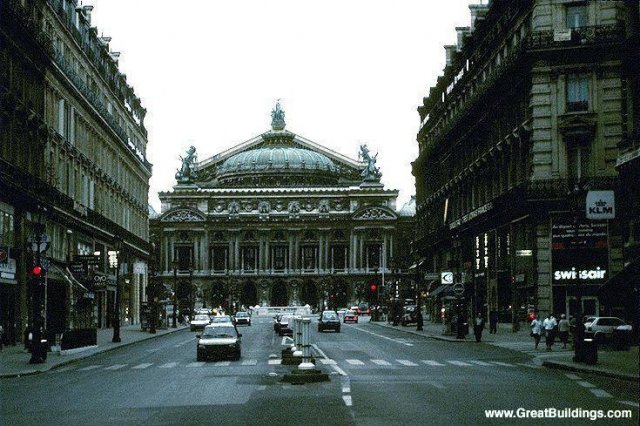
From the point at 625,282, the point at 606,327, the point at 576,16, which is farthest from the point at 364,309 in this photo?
the point at 625,282

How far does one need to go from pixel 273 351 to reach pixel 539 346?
13.0 metres

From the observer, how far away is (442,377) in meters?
31.5

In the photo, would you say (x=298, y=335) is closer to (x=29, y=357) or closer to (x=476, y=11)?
(x=29, y=357)

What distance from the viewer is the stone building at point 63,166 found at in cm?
5384

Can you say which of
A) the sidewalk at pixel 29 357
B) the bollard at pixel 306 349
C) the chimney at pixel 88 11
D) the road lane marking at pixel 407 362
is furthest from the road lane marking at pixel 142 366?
→ the chimney at pixel 88 11

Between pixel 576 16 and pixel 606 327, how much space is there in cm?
2180

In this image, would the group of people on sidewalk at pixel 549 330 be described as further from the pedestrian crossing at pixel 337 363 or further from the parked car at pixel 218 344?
the parked car at pixel 218 344

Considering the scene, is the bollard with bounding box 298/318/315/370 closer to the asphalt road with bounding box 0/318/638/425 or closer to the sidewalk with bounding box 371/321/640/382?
the asphalt road with bounding box 0/318/638/425

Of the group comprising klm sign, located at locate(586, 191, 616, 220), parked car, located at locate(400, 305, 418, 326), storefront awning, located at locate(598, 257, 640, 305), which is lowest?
parked car, located at locate(400, 305, 418, 326)

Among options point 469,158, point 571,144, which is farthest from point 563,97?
point 469,158

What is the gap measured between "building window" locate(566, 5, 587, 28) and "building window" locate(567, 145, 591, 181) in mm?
7258

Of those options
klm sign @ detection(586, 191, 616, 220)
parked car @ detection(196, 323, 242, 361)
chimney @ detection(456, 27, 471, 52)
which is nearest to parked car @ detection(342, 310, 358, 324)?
chimney @ detection(456, 27, 471, 52)

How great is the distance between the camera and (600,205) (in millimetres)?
33625

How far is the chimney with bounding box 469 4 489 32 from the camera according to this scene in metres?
88.4
